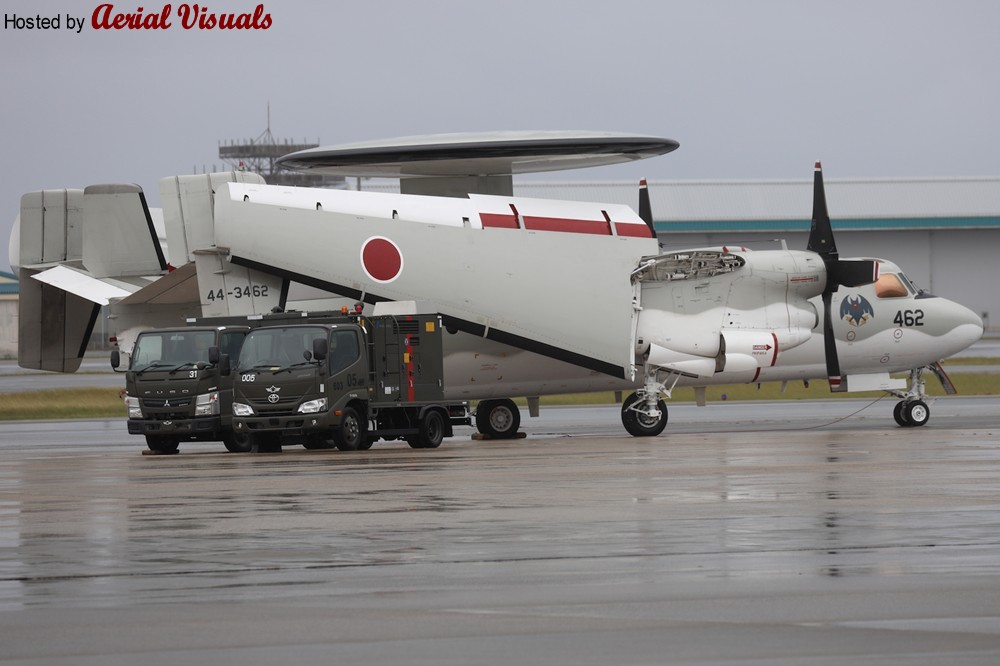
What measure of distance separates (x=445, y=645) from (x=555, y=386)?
2274 cm

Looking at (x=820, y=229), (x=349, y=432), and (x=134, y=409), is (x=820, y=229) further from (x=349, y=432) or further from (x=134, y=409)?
(x=134, y=409)

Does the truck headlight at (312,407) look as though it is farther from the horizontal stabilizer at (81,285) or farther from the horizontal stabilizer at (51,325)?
the horizontal stabilizer at (51,325)

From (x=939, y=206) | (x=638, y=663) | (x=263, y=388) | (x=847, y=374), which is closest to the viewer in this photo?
(x=638, y=663)

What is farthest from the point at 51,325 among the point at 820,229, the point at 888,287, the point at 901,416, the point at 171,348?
the point at 901,416

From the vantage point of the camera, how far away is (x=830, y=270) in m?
30.2

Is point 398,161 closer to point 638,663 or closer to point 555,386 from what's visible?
point 555,386

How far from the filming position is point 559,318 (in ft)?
95.3

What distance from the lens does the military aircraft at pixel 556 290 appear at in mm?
28766

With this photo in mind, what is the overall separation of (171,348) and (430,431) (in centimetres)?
557

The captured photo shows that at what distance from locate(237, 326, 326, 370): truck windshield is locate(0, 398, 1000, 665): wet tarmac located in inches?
158

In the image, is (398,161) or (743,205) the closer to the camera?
(398,161)

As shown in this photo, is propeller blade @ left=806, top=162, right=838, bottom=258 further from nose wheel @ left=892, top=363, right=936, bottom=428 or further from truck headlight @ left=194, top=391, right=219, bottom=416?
truck headlight @ left=194, top=391, right=219, bottom=416

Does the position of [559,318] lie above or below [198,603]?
above

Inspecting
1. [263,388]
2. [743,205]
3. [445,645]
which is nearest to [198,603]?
[445,645]
